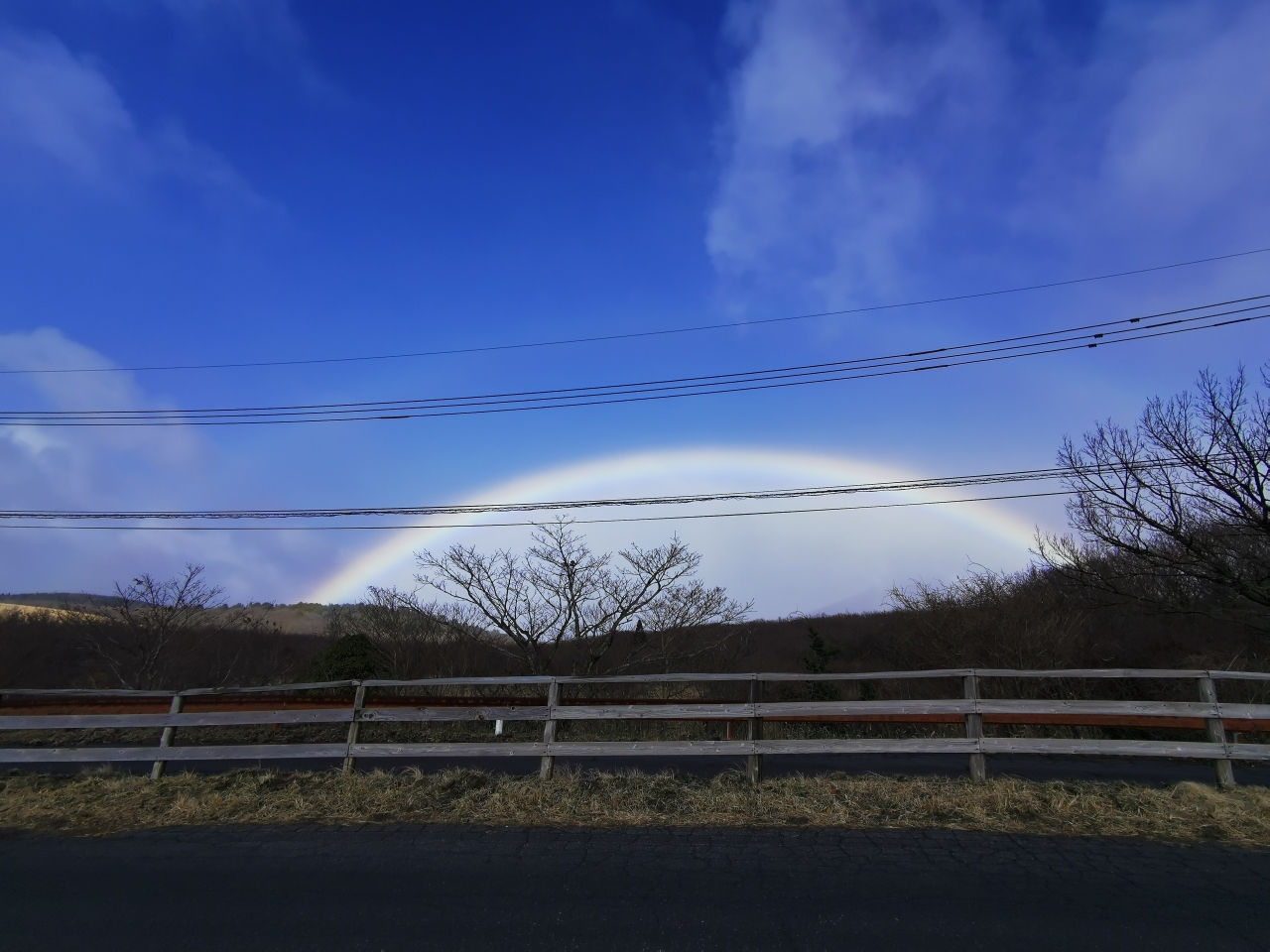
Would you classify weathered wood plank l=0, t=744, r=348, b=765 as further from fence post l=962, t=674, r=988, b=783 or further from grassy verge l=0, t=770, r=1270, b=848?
fence post l=962, t=674, r=988, b=783

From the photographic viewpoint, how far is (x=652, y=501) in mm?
16141

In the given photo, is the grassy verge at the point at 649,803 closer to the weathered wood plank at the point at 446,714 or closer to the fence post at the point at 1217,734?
the fence post at the point at 1217,734

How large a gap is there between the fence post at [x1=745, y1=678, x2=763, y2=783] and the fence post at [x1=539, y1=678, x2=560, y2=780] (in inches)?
83.3

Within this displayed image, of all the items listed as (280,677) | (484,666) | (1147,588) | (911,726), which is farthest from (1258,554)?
(280,677)

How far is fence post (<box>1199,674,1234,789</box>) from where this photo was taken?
23.1 feet

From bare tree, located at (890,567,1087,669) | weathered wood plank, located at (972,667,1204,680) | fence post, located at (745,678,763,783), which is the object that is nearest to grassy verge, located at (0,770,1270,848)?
fence post, located at (745,678,763,783)

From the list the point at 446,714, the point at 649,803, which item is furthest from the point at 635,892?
the point at 446,714

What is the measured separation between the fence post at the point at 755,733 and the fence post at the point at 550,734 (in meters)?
2.12

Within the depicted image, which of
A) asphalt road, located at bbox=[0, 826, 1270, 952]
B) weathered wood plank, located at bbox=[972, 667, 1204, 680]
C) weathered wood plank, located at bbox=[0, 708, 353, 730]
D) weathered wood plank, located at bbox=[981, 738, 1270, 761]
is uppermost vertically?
weathered wood plank, located at bbox=[972, 667, 1204, 680]

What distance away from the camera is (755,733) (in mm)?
7602

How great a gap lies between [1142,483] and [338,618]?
26540mm

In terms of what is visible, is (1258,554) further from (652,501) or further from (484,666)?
(484,666)

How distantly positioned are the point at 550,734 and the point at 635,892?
11.1 ft

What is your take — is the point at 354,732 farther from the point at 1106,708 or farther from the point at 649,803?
the point at 1106,708
